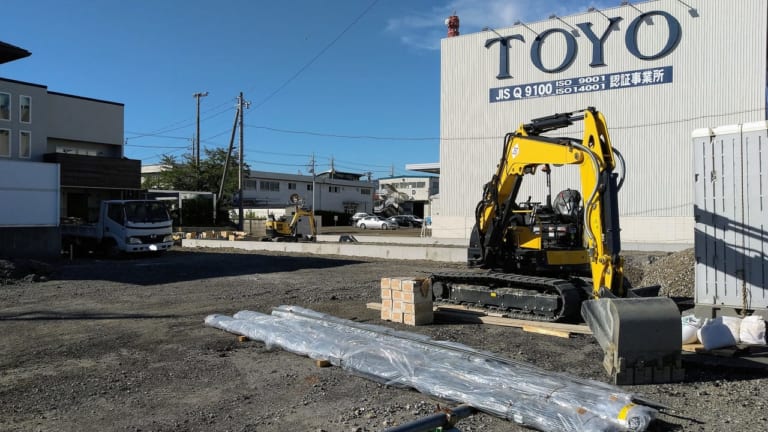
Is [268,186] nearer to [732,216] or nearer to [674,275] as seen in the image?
[674,275]

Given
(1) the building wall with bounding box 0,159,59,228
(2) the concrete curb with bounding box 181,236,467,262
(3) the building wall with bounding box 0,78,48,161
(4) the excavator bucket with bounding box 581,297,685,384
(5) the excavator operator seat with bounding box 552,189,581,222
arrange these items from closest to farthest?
(4) the excavator bucket with bounding box 581,297,685,384 < (5) the excavator operator seat with bounding box 552,189,581,222 < (1) the building wall with bounding box 0,159,59,228 < (2) the concrete curb with bounding box 181,236,467,262 < (3) the building wall with bounding box 0,78,48,161

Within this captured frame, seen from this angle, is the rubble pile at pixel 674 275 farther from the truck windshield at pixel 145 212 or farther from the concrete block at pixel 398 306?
the truck windshield at pixel 145 212

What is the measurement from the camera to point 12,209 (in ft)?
65.8

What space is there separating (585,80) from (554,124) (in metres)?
23.7

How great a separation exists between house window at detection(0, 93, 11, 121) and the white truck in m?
11.5

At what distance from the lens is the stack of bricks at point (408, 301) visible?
9836mm

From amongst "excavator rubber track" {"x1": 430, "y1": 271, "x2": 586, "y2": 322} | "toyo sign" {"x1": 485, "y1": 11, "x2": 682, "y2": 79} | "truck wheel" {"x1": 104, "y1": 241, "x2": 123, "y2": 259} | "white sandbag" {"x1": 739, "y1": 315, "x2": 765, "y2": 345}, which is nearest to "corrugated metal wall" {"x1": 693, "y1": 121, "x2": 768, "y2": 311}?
"white sandbag" {"x1": 739, "y1": 315, "x2": 765, "y2": 345}

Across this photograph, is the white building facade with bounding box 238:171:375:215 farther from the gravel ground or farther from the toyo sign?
the gravel ground

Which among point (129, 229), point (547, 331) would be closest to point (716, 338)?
point (547, 331)

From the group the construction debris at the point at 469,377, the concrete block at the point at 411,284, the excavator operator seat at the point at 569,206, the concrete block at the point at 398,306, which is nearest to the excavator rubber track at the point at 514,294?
the excavator operator seat at the point at 569,206

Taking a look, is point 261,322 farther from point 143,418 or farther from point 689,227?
point 689,227

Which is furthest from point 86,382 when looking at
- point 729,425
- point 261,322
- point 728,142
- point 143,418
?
point 728,142

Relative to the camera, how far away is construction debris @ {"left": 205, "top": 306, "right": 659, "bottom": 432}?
197 inches

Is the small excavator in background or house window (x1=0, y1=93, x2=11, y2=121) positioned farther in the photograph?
the small excavator in background
